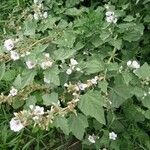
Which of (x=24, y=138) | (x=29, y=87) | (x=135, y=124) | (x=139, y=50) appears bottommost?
(x=24, y=138)

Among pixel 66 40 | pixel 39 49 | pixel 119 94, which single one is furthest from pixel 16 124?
pixel 66 40

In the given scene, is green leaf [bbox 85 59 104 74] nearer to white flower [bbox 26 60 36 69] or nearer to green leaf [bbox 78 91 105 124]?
green leaf [bbox 78 91 105 124]

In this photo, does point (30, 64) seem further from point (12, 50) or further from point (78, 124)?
point (78, 124)

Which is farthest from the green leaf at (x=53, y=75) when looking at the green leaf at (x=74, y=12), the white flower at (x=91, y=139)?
the green leaf at (x=74, y=12)

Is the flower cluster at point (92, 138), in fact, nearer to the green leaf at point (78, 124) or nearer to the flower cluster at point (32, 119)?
the green leaf at point (78, 124)

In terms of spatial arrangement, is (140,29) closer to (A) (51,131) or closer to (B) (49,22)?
(B) (49,22)

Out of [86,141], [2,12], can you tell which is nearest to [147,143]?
[86,141]

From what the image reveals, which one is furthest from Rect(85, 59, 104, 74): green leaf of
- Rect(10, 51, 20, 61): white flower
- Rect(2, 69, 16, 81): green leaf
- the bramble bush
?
Rect(2, 69, 16, 81): green leaf
